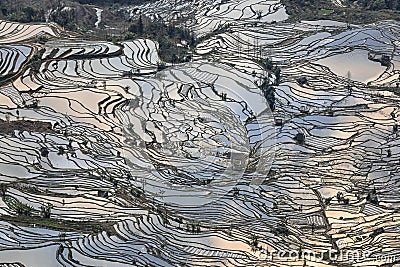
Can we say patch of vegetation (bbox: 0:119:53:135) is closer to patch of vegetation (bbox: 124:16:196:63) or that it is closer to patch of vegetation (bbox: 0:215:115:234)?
patch of vegetation (bbox: 0:215:115:234)

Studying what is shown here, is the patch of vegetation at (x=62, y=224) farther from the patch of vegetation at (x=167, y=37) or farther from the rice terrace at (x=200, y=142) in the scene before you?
the patch of vegetation at (x=167, y=37)

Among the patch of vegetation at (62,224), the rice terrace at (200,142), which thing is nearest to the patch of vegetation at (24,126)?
the rice terrace at (200,142)

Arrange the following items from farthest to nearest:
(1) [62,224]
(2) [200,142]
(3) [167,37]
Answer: (3) [167,37] < (2) [200,142] < (1) [62,224]

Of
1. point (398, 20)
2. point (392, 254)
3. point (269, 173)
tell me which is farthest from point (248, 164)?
point (398, 20)

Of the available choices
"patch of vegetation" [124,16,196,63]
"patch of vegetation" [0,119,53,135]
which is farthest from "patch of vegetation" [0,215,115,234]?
"patch of vegetation" [124,16,196,63]

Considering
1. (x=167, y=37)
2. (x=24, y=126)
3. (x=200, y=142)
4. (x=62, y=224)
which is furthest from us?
(x=167, y=37)

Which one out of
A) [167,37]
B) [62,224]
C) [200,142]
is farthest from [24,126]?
[167,37]

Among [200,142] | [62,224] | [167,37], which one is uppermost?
[167,37]

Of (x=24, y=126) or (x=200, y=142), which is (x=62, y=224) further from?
(x=24, y=126)
